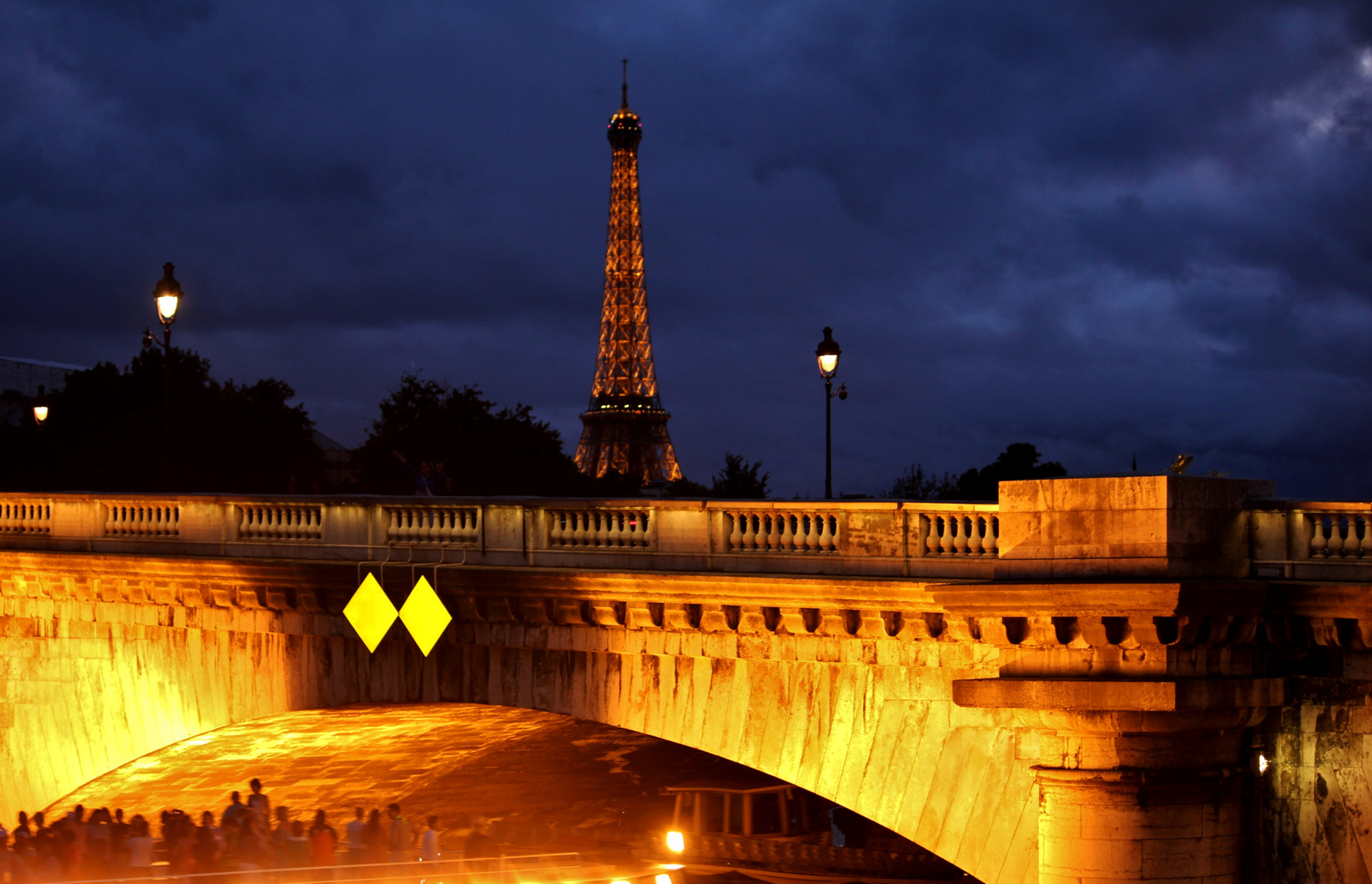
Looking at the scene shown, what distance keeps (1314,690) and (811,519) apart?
16.0 feet

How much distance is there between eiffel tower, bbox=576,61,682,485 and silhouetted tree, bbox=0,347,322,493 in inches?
965

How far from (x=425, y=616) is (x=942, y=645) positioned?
23.0 feet

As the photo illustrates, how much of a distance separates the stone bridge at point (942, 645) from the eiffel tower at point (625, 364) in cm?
6751

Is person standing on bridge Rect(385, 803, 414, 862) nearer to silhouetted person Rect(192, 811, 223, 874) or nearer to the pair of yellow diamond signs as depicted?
silhouetted person Rect(192, 811, 223, 874)

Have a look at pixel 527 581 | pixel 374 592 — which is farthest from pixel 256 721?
pixel 527 581

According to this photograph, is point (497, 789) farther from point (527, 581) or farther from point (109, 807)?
point (527, 581)

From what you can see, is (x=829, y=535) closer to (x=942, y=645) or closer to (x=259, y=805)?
(x=942, y=645)

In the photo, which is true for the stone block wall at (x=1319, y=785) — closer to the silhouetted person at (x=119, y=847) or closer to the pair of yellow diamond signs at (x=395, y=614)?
the pair of yellow diamond signs at (x=395, y=614)

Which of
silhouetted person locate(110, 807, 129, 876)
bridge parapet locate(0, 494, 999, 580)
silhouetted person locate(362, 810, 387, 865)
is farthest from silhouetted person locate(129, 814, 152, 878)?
bridge parapet locate(0, 494, 999, 580)

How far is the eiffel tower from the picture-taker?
91.9m

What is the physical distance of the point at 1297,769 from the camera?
13.7 meters

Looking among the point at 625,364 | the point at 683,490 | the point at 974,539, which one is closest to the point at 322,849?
the point at 974,539

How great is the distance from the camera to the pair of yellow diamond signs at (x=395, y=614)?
62.2 feet

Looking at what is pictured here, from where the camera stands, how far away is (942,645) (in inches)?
574
